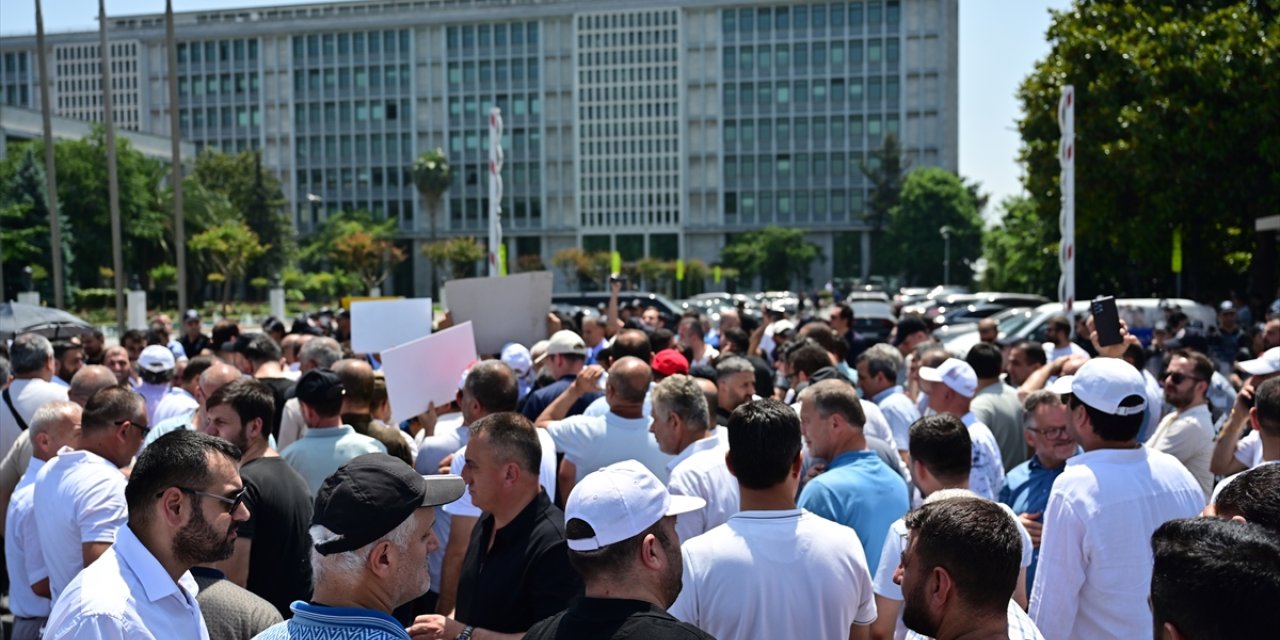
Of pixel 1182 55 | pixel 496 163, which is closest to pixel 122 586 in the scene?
pixel 496 163

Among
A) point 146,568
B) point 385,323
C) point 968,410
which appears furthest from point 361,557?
point 385,323

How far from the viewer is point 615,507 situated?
2.87 meters

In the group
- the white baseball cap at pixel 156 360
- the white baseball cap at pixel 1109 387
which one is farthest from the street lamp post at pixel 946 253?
Result: the white baseball cap at pixel 1109 387

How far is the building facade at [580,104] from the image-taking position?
9062cm

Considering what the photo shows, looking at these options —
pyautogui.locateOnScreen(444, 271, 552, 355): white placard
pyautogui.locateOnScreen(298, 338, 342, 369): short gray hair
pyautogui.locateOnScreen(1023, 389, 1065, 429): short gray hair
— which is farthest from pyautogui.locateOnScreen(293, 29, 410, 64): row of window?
pyautogui.locateOnScreen(1023, 389, 1065, 429): short gray hair

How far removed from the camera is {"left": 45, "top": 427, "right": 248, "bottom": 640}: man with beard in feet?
9.80

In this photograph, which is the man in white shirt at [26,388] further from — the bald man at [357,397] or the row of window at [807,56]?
the row of window at [807,56]

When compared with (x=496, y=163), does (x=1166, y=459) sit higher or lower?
Answer: lower

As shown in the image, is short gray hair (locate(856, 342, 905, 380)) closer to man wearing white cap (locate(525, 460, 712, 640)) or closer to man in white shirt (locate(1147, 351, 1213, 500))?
man in white shirt (locate(1147, 351, 1213, 500))

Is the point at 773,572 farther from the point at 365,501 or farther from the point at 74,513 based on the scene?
the point at 74,513

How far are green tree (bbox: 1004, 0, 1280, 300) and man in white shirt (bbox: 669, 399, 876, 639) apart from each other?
20264 millimetres

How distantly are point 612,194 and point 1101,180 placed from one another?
2771 inches

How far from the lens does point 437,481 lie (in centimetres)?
296

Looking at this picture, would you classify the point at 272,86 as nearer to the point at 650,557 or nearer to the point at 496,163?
the point at 496,163
